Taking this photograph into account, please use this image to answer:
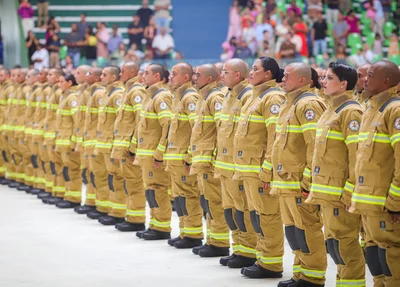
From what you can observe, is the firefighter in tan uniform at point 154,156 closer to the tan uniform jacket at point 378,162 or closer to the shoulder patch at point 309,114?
the shoulder patch at point 309,114

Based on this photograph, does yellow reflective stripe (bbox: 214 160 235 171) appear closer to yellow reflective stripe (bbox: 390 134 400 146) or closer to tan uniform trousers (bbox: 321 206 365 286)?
tan uniform trousers (bbox: 321 206 365 286)

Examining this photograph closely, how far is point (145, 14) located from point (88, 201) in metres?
13.0

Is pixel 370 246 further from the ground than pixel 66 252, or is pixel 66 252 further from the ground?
pixel 370 246

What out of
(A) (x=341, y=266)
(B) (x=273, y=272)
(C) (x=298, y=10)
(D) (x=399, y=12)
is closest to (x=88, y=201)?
(B) (x=273, y=272)

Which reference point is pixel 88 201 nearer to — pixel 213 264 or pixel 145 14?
pixel 213 264

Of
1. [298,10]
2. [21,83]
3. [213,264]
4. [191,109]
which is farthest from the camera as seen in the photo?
[298,10]

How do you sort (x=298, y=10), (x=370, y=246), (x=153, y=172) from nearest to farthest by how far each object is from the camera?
(x=370, y=246) < (x=153, y=172) < (x=298, y=10)

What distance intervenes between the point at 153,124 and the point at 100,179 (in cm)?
243

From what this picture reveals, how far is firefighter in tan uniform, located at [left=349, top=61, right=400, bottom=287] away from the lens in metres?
8.19

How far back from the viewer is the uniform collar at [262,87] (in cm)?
1046

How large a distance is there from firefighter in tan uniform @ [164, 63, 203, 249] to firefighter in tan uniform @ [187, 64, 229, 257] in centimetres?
52

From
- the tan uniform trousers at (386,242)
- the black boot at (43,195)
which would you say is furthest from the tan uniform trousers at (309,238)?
the black boot at (43,195)

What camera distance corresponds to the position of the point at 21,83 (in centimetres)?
2000

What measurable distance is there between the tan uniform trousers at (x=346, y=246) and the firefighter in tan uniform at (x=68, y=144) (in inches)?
335
